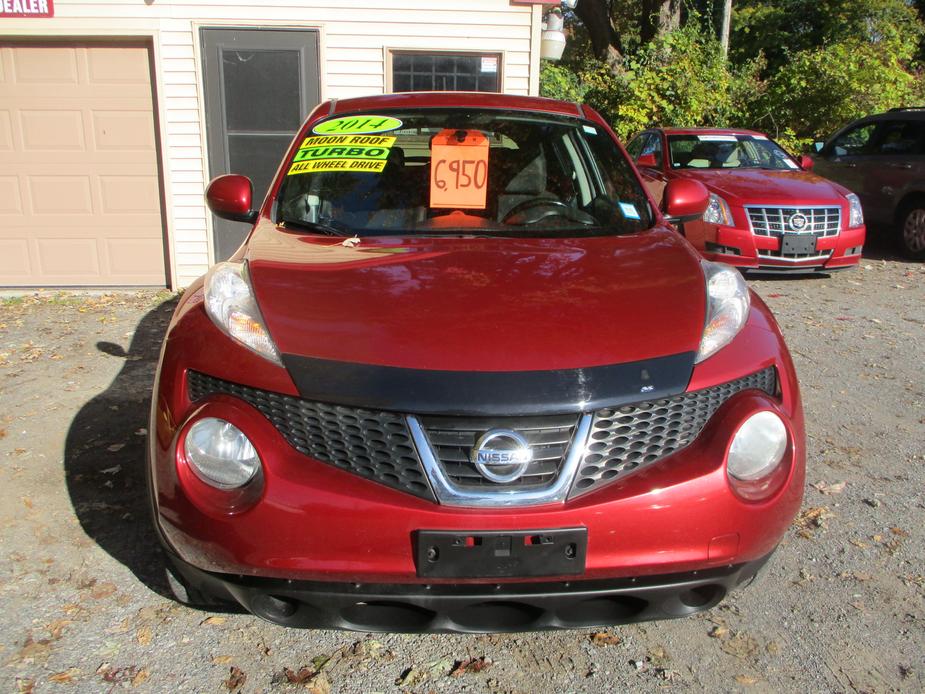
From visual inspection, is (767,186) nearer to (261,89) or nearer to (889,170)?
(889,170)

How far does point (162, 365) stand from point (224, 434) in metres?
0.41

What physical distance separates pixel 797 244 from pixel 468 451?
7.10 meters

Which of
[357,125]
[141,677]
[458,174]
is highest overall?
[357,125]

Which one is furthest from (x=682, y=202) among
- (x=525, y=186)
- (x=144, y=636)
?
(x=144, y=636)

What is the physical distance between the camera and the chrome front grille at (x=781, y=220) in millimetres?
8320

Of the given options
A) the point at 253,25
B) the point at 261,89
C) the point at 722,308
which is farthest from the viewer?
the point at 261,89

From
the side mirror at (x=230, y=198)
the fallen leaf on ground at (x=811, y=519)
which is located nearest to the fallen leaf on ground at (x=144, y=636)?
the side mirror at (x=230, y=198)

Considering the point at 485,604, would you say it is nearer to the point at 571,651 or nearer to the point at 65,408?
the point at 571,651

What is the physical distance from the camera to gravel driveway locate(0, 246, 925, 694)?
2541 mm

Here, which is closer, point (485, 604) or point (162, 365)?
point (485, 604)

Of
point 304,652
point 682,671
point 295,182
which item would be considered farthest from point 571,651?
point 295,182

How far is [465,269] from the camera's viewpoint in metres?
2.75

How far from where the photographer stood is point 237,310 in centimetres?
248

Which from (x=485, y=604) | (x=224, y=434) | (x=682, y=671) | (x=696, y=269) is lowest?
(x=682, y=671)
